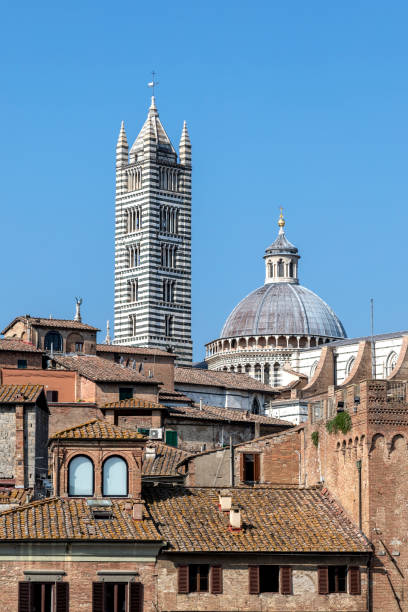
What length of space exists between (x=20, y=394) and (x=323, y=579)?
16.3 metres

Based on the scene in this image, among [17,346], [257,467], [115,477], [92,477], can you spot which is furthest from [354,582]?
[17,346]

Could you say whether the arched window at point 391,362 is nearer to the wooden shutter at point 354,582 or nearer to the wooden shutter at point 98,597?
the wooden shutter at point 354,582

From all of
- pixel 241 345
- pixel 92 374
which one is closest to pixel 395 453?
pixel 92 374

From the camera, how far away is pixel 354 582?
3925cm

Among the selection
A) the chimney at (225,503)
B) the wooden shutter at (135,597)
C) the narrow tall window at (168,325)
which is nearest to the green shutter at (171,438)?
the chimney at (225,503)

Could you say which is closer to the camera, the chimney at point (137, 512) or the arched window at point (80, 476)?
the chimney at point (137, 512)

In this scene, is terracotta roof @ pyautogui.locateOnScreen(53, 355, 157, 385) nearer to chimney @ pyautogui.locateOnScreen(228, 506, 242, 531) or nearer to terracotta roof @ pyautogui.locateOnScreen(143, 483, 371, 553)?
terracotta roof @ pyautogui.locateOnScreen(143, 483, 371, 553)

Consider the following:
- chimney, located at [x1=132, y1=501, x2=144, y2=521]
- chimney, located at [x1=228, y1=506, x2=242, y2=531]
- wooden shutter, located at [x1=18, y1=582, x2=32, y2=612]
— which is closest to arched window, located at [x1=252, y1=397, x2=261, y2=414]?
chimney, located at [x1=228, y1=506, x2=242, y2=531]

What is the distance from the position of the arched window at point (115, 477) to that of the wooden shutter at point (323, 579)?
4962 mm

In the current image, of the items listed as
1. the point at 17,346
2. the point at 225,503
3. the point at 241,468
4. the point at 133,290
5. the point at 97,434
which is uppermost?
the point at 133,290

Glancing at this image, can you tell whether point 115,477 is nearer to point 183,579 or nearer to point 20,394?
point 183,579

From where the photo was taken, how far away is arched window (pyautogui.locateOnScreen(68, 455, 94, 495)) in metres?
39.4

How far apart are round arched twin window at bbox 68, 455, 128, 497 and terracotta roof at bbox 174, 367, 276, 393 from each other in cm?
4407

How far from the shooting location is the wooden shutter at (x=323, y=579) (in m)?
38.9
